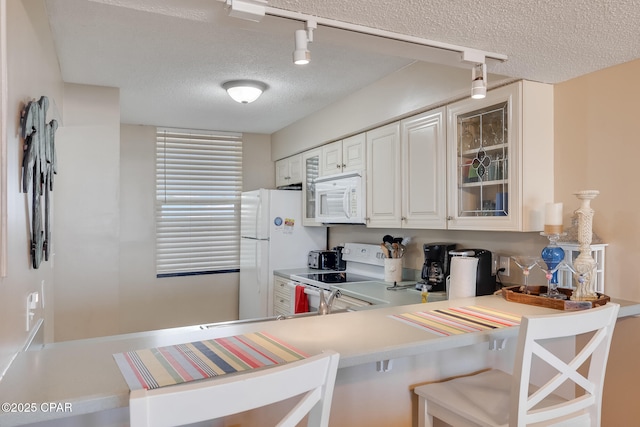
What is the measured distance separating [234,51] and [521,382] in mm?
2219

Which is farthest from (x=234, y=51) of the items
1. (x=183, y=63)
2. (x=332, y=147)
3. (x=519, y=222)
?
(x=519, y=222)

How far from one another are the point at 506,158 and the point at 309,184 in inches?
92.0

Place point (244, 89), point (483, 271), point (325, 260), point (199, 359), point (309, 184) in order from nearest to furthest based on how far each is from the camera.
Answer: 1. point (199, 359)
2. point (483, 271)
3. point (244, 89)
4. point (325, 260)
5. point (309, 184)

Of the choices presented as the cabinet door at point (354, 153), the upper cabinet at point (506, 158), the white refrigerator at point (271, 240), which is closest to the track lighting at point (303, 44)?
the upper cabinet at point (506, 158)

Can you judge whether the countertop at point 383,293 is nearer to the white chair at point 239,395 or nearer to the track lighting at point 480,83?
the track lighting at point 480,83

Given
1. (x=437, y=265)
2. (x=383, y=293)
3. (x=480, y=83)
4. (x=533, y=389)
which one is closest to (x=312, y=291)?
(x=383, y=293)

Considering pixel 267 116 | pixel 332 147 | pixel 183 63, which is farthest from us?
pixel 267 116

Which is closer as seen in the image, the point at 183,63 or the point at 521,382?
the point at 521,382

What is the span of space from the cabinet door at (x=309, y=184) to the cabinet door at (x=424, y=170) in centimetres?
135

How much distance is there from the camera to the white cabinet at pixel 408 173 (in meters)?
2.67

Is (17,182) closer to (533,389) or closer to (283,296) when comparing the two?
(533,389)

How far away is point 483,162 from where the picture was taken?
2.39 metres

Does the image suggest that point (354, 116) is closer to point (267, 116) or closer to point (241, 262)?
point (267, 116)

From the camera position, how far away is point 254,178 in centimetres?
512
